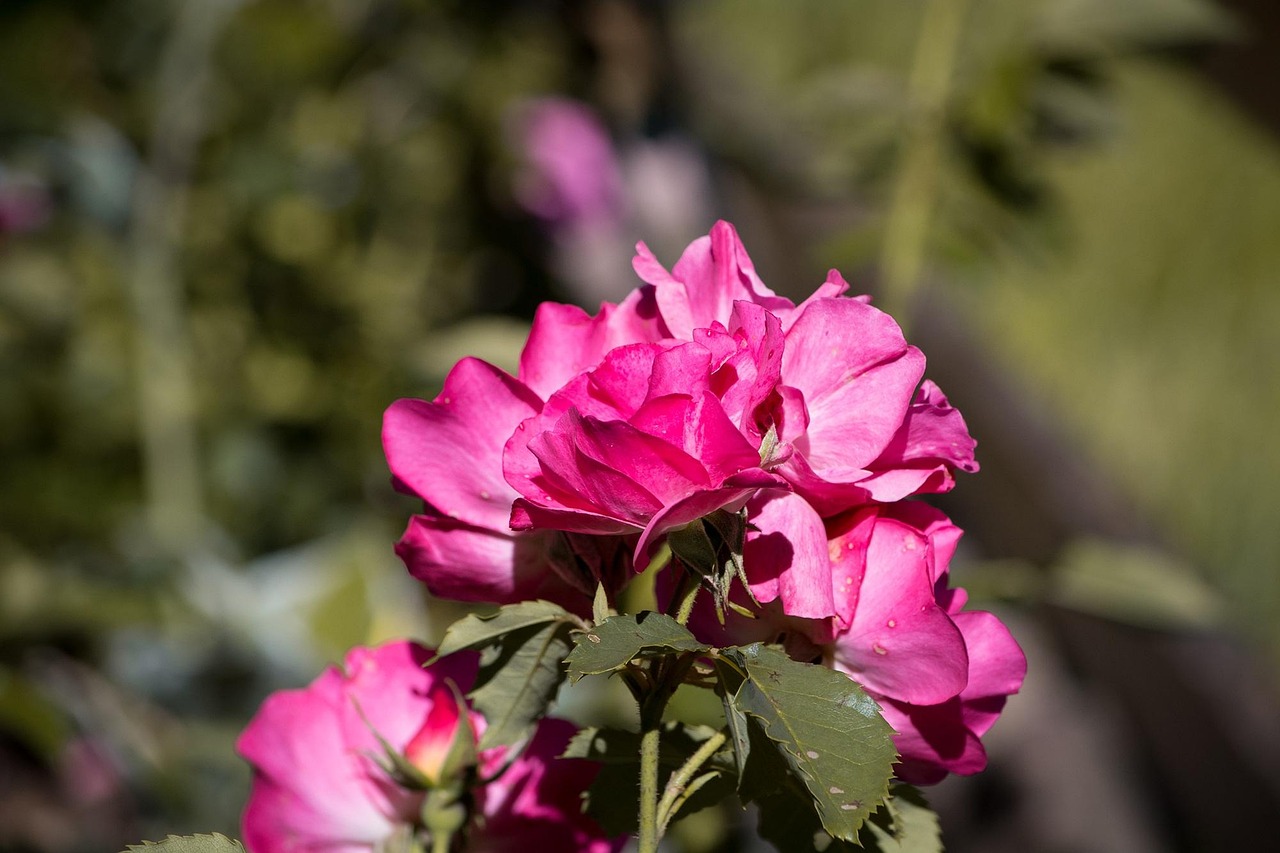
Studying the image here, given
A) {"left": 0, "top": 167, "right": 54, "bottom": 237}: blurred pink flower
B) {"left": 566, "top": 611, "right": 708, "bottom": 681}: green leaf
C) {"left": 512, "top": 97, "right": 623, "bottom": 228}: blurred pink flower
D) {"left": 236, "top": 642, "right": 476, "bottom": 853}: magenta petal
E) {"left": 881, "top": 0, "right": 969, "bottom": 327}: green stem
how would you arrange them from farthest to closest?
{"left": 512, "top": 97, "right": 623, "bottom": 228}: blurred pink flower < {"left": 0, "top": 167, "right": 54, "bottom": 237}: blurred pink flower < {"left": 881, "top": 0, "right": 969, "bottom": 327}: green stem < {"left": 236, "top": 642, "right": 476, "bottom": 853}: magenta petal < {"left": 566, "top": 611, "right": 708, "bottom": 681}: green leaf

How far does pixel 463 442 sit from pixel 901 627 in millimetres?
109

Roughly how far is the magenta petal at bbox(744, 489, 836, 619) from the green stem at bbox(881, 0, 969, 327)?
433 mm

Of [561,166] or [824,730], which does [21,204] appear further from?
[824,730]

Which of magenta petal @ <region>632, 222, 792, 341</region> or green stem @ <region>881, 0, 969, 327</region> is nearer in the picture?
magenta petal @ <region>632, 222, 792, 341</region>

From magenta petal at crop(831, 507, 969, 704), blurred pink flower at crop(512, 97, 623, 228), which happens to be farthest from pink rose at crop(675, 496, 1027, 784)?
blurred pink flower at crop(512, 97, 623, 228)

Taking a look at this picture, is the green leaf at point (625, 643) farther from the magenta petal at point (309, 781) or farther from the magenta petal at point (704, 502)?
the magenta petal at point (309, 781)

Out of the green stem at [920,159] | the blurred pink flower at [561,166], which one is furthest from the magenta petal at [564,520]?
the blurred pink flower at [561,166]

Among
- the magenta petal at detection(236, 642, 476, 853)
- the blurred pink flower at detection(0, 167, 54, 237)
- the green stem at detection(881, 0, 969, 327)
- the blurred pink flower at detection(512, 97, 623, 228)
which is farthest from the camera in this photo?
the blurred pink flower at detection(512, 97, 623, 228)

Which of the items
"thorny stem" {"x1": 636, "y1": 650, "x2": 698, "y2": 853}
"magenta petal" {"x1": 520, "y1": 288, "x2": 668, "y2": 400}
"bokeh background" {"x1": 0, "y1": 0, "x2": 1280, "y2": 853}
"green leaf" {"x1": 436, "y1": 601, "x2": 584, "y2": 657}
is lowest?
"bokeh background" {"x1": 0, "y1": 0, "x2": 1280, "y2": 853}

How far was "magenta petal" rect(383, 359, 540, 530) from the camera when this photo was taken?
27 centimetres

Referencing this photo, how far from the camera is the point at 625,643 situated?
0.71 feet

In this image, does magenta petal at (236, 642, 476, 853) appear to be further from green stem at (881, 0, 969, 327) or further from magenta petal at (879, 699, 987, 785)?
green stem at (881, 0, 969, 327)

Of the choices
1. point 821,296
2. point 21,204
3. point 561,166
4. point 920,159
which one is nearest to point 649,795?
point 821,296

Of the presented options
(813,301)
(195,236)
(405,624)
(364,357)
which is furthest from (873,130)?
(195,236)
